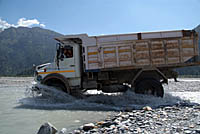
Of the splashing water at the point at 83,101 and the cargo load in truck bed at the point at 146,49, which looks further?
the cargo load in truck bed at the point at 146,49

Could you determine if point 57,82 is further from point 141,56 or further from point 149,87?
point 149,87

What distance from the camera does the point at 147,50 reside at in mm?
7043

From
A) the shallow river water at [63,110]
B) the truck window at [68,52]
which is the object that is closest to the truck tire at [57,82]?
the shallow river water at [63,110]

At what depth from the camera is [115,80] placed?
757 cm

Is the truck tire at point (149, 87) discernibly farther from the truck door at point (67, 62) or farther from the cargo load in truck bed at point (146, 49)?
the truck door at point (67, 62)

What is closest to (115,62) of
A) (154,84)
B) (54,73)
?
(154,84)

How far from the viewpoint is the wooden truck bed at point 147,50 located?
7004 millimetres

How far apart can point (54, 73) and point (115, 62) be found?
10.4 ft

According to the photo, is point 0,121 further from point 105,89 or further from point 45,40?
point 45,40

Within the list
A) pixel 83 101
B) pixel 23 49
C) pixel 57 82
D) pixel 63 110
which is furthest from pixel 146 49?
pixel 23 49

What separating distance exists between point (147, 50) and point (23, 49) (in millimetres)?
129628

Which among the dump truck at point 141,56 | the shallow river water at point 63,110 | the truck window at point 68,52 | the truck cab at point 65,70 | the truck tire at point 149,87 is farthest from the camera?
the truck window at point 68,52

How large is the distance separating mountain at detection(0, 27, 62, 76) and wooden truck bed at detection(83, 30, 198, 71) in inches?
3993

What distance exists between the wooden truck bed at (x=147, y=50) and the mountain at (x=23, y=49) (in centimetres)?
10141
